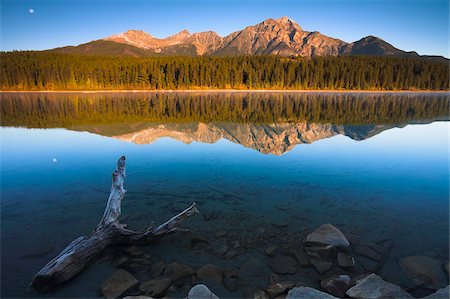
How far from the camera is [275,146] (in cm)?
2217

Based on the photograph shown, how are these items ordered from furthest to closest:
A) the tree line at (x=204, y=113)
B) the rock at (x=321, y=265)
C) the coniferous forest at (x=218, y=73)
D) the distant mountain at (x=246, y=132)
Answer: the coniferous forest at (x=218, y=73) < the tree line at (x=204, y=113) < the distant mountain at (x=246, y=132) < the rock at (x=321, y=265)

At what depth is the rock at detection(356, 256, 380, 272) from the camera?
7708mm

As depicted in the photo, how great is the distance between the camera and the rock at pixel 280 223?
9969 millimetres

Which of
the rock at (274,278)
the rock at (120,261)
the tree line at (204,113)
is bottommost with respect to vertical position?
the rock at (274,278)

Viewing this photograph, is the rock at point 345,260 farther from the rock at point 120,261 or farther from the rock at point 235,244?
the rock at point 120,261

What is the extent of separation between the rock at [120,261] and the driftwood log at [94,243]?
515mm

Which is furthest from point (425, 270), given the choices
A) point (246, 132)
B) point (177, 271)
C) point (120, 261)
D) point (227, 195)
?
point (246, 132)

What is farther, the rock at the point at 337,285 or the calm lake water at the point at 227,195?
the calm lake water at the point at 227,195

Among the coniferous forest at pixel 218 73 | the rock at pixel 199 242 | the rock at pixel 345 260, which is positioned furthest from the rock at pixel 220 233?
the coniferous forest at pixel 218 73

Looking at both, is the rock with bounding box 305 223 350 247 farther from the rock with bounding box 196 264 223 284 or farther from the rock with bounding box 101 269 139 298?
the rock with bounding box 101 269 139 298

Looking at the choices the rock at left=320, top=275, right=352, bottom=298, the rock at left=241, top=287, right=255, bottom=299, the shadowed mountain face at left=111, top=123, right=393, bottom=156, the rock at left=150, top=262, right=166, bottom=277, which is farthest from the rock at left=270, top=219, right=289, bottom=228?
the shadowed mountain face at left=111, top=123, right=393, bottom=156

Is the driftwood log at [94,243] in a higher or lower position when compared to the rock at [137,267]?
higher

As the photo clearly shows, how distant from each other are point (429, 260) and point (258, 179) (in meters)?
8.09

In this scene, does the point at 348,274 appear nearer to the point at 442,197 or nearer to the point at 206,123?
the point at 442,197
